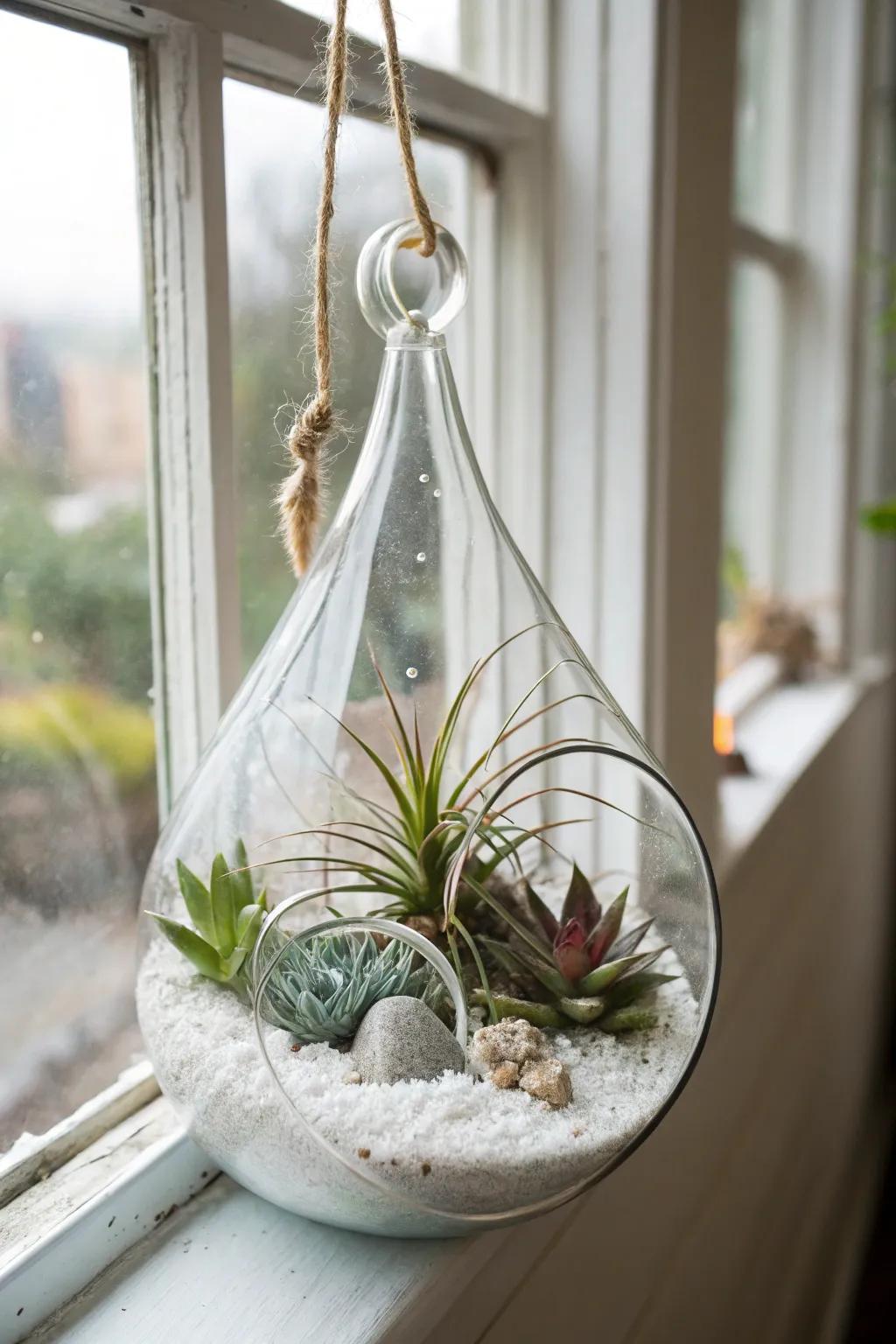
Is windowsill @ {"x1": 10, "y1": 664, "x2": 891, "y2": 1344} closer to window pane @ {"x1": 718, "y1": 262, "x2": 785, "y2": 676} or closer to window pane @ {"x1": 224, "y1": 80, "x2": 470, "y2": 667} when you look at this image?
window pane @ {"x1": 224, "y1": 80, "x2": 470, "y2": 667}

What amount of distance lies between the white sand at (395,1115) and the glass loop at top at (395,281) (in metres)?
0.37

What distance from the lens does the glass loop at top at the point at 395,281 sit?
2.04ft

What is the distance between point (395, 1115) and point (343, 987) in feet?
0.22

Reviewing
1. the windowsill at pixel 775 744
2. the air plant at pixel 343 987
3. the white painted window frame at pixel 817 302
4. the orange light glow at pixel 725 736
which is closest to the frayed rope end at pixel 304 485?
the air plant at pixel 343 987

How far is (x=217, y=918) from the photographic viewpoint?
0.61m

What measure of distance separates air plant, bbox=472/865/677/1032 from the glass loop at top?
0.31m

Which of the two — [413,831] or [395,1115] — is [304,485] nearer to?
[413,831]

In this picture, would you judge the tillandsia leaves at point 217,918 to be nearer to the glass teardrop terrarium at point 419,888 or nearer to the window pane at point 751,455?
the glass teardrop terrarium at point 419,888

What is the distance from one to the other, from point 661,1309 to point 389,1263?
1.95 ft

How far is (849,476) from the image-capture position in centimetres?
204

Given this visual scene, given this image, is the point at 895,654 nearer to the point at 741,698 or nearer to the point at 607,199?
the point at 741,698

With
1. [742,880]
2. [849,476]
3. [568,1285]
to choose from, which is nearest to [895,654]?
[849,476]

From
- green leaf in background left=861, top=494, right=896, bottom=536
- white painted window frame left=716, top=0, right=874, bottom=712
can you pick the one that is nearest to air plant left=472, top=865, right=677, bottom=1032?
white painted window frame left=716, top=0, right=874, bottom=712

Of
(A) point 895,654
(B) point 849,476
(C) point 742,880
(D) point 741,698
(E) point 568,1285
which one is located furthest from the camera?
(A) point 895,654
